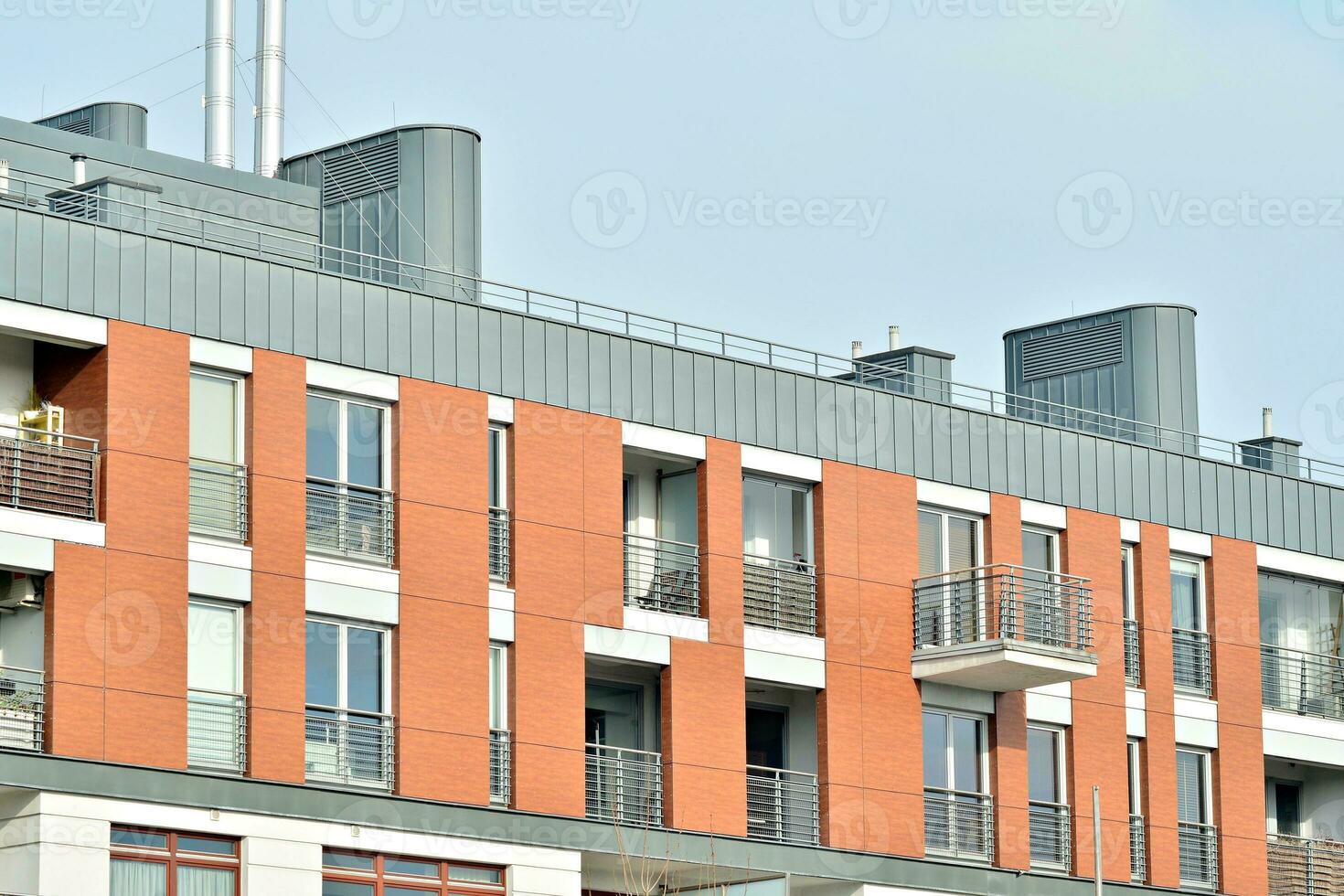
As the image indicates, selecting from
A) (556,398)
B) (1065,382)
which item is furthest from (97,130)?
(1065,382)

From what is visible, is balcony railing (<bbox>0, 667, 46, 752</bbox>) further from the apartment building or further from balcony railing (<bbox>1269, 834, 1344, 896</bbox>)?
balcony railing (<bbox>1269, 834, 1344, 896</bbox>)

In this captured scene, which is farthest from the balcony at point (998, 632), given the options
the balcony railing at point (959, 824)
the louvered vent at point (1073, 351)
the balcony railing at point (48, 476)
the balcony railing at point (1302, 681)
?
the balcony railing at point (48, 476)

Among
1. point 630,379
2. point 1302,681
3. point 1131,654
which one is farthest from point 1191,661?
point 630,379

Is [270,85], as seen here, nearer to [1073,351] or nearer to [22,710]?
[1073,351]

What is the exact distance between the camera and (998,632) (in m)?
37.0

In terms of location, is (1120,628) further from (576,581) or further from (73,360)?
(73,360)

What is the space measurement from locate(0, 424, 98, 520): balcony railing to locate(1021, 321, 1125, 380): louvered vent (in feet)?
72.2

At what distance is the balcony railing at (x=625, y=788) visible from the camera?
34000mm

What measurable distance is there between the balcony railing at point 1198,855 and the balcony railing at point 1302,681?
2717 millimetres

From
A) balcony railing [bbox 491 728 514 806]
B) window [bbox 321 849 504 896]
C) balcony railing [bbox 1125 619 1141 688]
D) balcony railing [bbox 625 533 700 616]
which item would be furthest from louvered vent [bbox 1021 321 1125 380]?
window [bbox 321 849 504 896]

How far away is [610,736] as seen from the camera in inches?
1400

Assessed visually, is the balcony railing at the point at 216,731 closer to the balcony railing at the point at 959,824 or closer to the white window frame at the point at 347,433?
the white window frame at the point at 347,433

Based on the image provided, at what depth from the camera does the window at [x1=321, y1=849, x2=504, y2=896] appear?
3072 centimetres

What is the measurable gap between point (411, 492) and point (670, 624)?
4498 millimetres
